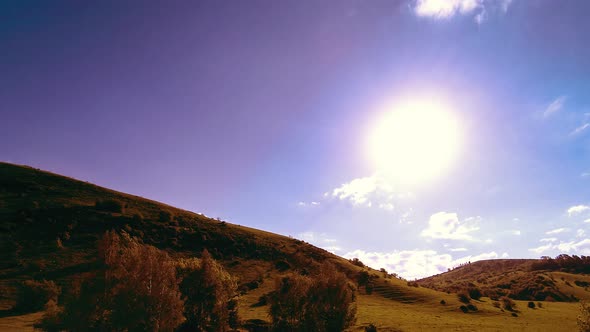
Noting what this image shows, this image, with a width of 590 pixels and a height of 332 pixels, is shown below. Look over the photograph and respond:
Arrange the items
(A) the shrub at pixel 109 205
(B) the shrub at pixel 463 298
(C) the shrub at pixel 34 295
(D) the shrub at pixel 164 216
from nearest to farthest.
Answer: (C) the shrub at pixel 34 295
(B) the shrub at pixel 463 298
(A) the shrub at pixel 109 205
(D) the shrub at pixel 164 216

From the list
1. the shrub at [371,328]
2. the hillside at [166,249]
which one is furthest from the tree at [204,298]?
the shrub at [371,328]

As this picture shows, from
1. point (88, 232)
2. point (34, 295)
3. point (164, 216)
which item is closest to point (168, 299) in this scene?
point (34, 295)

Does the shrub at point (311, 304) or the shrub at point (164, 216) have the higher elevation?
the shrub at point (164, 216)

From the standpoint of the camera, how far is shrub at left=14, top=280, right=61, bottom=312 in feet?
108

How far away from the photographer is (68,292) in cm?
2034

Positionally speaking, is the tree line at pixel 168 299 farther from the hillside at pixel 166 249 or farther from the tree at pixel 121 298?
the hillside at pixel 166 249

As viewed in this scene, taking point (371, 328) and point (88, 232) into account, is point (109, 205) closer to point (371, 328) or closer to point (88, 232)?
point (88, 232)

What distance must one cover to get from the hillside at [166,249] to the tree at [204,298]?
9.05 metres

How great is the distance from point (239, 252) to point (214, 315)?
39260 millimetres

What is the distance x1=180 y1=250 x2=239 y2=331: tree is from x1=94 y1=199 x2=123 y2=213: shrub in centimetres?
4289

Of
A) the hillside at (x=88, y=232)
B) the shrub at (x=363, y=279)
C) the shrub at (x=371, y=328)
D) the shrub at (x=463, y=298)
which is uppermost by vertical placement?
the hillside at (x=88, y=232)

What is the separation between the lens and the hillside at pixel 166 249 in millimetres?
40781

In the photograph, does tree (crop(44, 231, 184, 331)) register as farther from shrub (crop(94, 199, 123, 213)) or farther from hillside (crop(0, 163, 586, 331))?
shrub (crop(94, 199, 123, 213))

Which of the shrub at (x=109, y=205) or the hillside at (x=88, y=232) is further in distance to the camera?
the shrub at (x=109, y=205)
